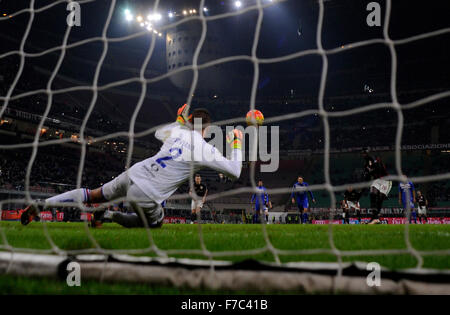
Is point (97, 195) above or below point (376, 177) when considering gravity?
below

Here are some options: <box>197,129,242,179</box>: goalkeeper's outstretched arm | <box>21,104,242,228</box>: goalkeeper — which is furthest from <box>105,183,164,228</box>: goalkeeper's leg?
<box>197,129,242,179</box>: goalkeeper's outstretched arm

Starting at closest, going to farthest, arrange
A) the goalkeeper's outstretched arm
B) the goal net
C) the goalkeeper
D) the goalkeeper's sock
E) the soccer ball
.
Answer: the soccer ball
the goalkeeper's outstretched arm
the goalkeeper
the goalkeeper's sock
the goal net

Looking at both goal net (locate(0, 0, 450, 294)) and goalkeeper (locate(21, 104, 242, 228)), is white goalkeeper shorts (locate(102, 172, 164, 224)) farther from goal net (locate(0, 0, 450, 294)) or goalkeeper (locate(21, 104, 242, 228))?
goal net (locate(0, 0, 450, 294))

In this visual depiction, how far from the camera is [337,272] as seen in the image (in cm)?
178

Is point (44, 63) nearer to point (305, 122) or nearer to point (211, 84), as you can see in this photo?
point (211, 84)

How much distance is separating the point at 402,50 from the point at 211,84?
19.1 meters

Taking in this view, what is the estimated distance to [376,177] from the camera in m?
9.01

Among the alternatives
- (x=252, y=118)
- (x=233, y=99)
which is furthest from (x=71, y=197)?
(x=233, y=99)

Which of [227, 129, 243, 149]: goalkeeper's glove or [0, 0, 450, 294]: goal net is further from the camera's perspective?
[0, 0, 450, 294]: goal net

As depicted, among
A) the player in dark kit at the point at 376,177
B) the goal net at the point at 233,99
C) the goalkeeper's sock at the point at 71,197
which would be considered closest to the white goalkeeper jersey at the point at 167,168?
the goalkeeper's sock at the point at 71,197

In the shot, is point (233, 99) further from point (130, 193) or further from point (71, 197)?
point (130, 193)

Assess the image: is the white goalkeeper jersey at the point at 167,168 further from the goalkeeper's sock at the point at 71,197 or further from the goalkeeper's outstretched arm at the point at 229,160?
the goalkeeper's sock at the point at 71,197

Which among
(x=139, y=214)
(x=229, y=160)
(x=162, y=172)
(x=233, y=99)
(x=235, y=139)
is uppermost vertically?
(x=233, y=99)

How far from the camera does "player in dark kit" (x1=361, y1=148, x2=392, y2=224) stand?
29.7 ft
